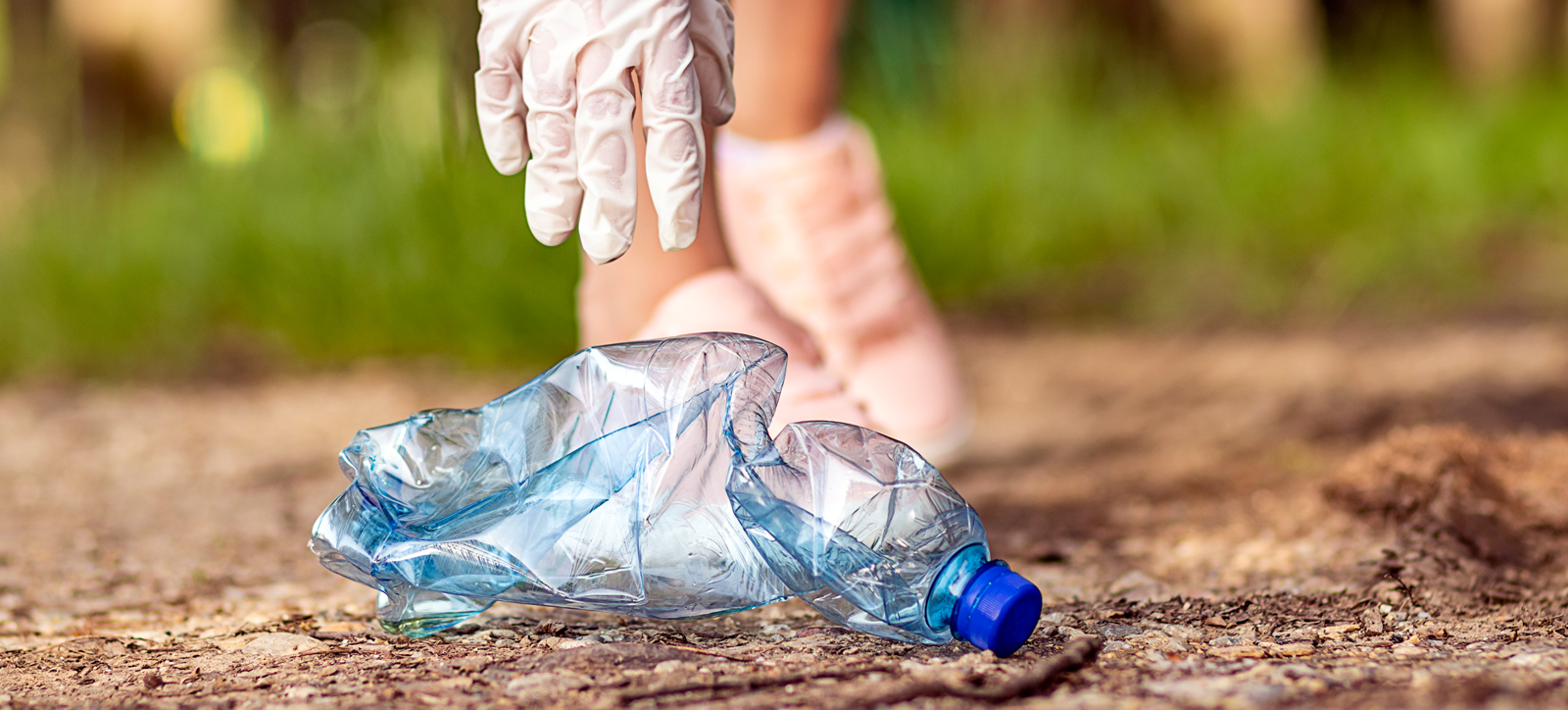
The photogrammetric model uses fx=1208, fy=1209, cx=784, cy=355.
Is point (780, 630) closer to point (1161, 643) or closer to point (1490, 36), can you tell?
point (1161, 643)

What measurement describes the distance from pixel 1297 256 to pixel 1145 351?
68 centimetres

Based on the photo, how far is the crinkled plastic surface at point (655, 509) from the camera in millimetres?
888

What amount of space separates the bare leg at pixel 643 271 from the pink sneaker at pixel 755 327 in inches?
0.5

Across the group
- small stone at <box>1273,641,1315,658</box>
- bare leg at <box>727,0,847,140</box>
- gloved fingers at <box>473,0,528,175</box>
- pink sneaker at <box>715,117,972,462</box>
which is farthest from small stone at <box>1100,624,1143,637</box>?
bare leg at <box>727,0,847,140</box>

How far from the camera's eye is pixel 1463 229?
3121 millimetres

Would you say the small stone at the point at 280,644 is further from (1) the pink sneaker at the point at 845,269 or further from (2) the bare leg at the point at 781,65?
(2) the bare leg at the point at 781,65

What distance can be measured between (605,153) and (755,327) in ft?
0.82

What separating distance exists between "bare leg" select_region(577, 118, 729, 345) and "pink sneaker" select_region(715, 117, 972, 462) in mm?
417

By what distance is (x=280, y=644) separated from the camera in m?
0.94

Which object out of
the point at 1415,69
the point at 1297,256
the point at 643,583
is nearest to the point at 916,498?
the point at 643,583

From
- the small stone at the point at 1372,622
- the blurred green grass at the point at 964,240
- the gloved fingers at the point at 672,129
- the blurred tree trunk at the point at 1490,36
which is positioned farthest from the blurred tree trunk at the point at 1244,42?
the gloved fingers at the point at 672,129

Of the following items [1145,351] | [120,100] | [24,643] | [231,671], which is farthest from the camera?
[120,100]

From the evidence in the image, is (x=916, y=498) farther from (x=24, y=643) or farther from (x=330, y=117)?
(x=330, y=117)

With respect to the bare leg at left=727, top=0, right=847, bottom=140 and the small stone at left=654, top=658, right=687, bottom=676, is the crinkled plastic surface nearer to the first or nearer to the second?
the small stone at left=654, top=658, right=687, bottom=676
